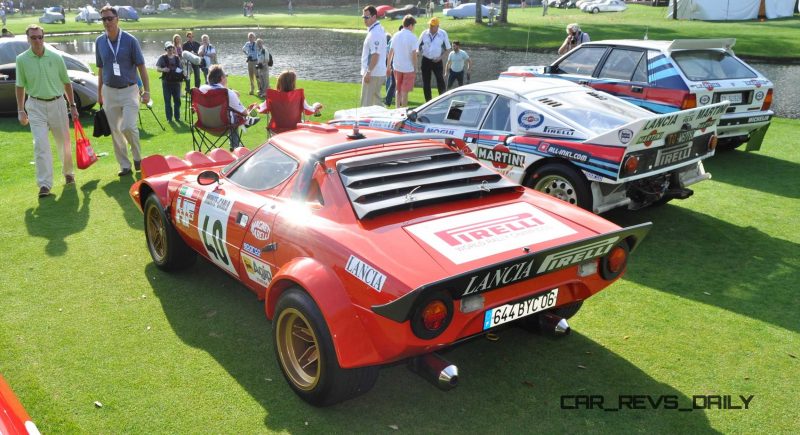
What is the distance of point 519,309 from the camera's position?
136 inches

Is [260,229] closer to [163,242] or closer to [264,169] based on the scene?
[264,169]

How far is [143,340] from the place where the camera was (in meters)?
4.50

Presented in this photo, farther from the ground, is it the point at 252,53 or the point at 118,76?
the point at 252,53

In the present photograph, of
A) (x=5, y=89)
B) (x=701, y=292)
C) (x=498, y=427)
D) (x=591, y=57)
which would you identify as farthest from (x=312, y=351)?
(x=5, y=89)

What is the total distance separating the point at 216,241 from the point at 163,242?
1145 mm

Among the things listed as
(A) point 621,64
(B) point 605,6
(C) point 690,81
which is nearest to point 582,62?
(A) point 621,64

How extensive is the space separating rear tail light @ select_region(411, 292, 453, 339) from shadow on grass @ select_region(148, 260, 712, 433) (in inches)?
24.6

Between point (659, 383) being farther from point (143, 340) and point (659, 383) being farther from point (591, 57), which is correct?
point (591, 57)

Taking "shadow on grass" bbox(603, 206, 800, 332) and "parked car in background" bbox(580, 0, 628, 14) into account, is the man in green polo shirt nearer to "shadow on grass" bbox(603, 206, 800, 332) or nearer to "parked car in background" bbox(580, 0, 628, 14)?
"shadow on grass" bbox(603, 206, 800, 332)

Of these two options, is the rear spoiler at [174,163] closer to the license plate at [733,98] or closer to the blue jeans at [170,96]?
the license plate at [733,98]

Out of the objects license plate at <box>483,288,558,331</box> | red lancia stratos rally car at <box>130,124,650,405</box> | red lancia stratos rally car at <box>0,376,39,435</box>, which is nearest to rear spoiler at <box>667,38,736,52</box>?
red lancia stratos rally car at <box>130,124,650,405</box>

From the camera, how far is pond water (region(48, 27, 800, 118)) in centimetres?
2128

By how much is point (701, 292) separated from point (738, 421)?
1.81 metres

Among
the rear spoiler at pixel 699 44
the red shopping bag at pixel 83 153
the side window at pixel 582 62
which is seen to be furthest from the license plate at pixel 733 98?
the red shopping bag at pixel 83 153
